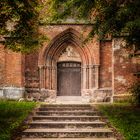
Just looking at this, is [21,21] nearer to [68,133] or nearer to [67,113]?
[67,113]

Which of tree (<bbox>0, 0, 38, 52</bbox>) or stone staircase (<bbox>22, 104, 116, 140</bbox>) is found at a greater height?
tree (<bbox>0, 0, 38, 52</bbox>)

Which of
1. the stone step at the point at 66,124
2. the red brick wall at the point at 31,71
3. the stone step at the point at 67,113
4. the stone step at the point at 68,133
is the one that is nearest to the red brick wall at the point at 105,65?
the red brick wall at the point at 31,71

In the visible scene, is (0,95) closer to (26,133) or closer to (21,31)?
(21,31)

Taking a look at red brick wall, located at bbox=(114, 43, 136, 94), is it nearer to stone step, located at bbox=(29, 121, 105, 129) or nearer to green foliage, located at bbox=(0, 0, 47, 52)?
green foliage, located at bbox=(0, 0, 47, 52)

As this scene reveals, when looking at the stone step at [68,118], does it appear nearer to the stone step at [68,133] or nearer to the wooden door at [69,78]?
the stone step at [68,133]

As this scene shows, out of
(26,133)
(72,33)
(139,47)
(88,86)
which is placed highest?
(72,33)

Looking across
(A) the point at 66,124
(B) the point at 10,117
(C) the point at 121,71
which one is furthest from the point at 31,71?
(A) the point at 66,124

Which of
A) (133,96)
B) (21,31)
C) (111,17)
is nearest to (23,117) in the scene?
(21,31)

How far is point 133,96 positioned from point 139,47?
208 inches

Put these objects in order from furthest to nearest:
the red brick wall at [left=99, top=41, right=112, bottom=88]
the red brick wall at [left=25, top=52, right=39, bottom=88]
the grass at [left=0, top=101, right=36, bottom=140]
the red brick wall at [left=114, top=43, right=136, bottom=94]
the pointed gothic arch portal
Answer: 1. the pointed gothic arch portal
2. the red brick wall at [left=99, top=41, right=112, bottom=88]
3. the red brick wall at [left=25, top=52, right=39, bottom=88]
4. the red brick wall at [left=114, top=43, right=136, bottom=94]
5. the grass at [left=0, top=101, right=36, bottom=140]

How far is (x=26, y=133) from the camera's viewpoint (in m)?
11.3

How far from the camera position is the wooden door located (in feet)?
73.7

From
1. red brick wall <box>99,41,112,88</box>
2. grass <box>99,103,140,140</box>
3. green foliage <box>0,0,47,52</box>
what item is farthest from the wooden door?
green foliage <box>0,0,47,52</box>

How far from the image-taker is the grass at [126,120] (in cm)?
1060
